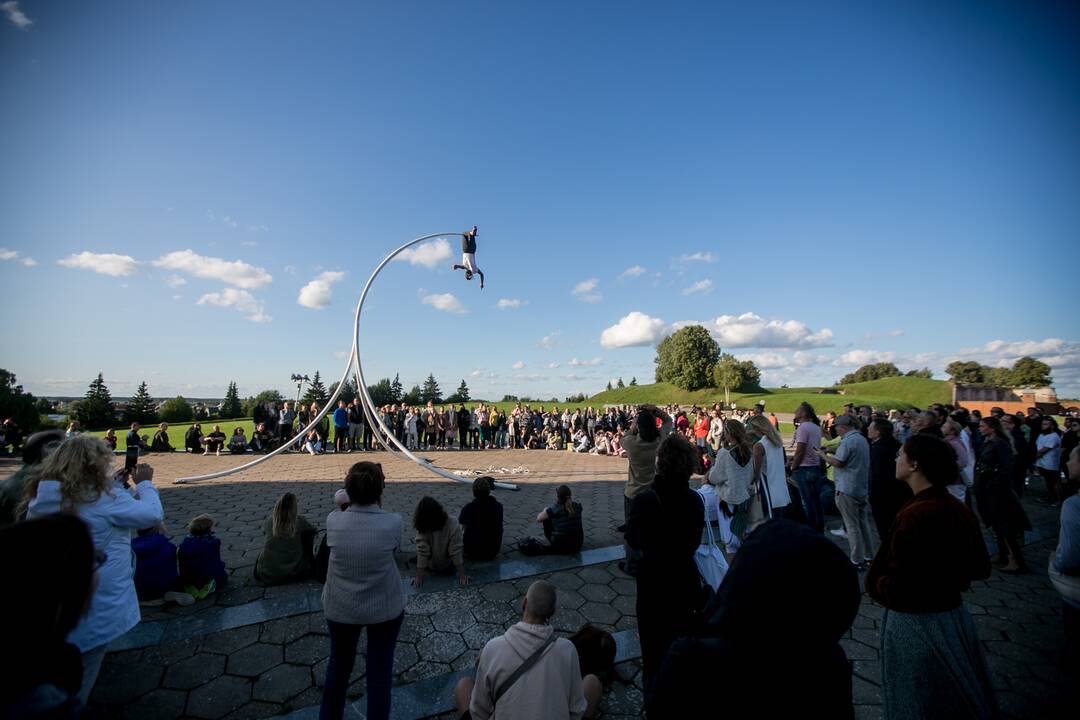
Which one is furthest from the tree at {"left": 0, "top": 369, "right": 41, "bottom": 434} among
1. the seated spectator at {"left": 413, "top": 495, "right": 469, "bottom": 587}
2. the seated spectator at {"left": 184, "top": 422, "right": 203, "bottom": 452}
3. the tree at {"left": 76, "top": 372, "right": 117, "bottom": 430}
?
the seated spectator at {"left": 413, "top": 495, "right": 469, "bottom": 587}

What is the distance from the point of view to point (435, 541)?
5102 mm

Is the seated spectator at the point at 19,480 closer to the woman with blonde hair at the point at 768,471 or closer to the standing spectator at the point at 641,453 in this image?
the standing spectator at the point at 641,453

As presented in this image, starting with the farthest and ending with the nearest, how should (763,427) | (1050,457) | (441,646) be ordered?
(1050,457), (763,427), (441,646)

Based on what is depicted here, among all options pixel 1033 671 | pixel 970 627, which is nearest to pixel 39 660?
pixel 970 627

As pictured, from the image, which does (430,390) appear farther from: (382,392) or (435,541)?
(435,541)

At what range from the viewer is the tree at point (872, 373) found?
8425 centimetres

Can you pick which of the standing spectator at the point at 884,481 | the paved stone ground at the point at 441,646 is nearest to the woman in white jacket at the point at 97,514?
the paved stone ground at the point at 441,646

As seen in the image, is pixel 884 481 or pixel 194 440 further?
pixel 194 440

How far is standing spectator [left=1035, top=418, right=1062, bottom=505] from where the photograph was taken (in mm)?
9906

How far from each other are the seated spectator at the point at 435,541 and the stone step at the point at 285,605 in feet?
0.58

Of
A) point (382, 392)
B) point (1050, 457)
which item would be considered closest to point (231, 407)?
point (382, 392)

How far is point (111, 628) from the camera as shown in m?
2.57

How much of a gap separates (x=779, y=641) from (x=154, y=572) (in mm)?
5791

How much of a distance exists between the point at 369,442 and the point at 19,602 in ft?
62.3
